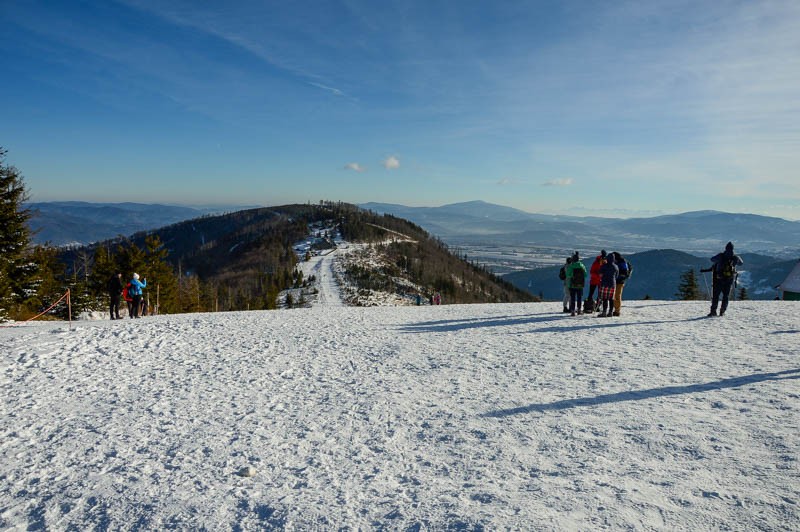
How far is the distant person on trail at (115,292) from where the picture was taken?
680 inches

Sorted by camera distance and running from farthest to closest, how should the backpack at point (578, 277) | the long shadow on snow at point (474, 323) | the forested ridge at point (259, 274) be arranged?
the forested ridge at point (259, 274), the backpack at point (578, 277), the long shadow on snow at point (474, 323)

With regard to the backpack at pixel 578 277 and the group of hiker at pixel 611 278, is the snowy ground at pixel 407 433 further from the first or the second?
the backpack at pixel 578 277

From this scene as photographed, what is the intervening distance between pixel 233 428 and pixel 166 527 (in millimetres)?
2467

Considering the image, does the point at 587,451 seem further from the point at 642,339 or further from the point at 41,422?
the point at 41,422

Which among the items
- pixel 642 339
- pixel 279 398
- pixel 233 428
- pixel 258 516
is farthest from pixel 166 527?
pixel 642 339

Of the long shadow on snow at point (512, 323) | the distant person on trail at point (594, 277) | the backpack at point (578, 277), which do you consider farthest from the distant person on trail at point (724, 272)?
the backpack at point (578, 277)

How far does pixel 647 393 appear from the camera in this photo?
7.74 metres

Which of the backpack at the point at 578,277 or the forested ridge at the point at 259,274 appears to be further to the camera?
the forested ridge at the point at 259,274

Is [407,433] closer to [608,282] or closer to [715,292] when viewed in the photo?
[608,282]

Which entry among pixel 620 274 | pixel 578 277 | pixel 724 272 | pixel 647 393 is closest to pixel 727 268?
pixel 724 272

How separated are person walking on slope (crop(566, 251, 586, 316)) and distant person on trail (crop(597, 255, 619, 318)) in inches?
27.6

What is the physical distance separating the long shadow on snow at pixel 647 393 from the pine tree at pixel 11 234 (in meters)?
30.1

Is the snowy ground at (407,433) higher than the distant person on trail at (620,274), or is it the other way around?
the distant person on trail at (620,274)

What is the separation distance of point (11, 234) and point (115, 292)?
42.8ft
